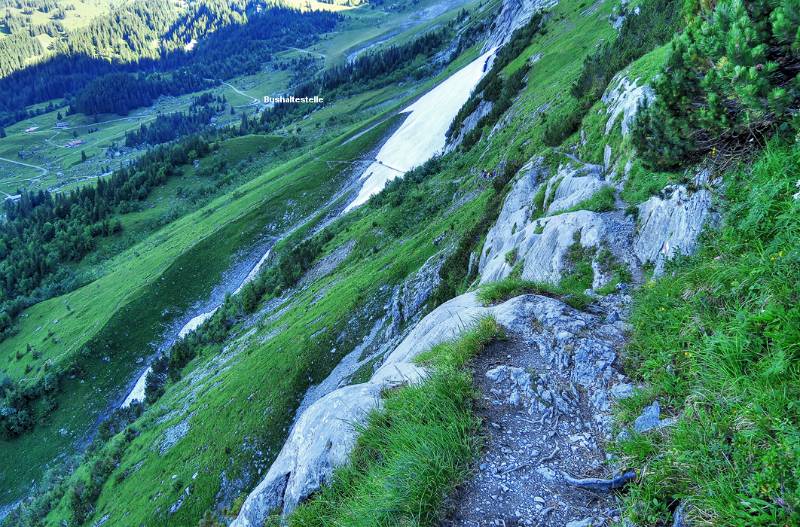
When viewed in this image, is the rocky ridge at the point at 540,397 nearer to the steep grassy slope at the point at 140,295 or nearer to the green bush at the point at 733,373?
the green bush at the point at 733,373

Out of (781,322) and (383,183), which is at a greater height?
(781,322)

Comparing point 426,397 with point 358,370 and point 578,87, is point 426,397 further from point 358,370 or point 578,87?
point 578,87

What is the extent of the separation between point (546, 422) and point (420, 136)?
86422 mm

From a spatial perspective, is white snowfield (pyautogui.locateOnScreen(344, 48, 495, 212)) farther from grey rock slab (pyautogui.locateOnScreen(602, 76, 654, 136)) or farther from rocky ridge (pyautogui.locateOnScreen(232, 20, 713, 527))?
rocky ridge (pyautogui.locateOnScreen(232, 20, 713, 527))

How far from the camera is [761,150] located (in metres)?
9.29

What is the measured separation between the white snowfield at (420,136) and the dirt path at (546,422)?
220 feet

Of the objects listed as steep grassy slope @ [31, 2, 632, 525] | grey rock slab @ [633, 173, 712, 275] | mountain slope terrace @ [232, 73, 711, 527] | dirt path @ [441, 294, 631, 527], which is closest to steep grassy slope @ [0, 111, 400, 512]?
steep grassy slope @ [31, 2, 632, 525]

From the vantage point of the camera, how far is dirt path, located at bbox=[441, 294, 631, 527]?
5.97m

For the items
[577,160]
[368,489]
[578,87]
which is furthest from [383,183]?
[368,489]

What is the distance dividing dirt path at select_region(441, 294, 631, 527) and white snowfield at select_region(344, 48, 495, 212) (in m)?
67.1

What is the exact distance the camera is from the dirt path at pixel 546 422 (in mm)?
5973

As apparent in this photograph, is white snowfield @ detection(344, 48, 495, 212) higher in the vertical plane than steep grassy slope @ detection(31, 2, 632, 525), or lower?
higher

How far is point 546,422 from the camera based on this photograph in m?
7.51

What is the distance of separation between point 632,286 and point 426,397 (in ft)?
28.4
